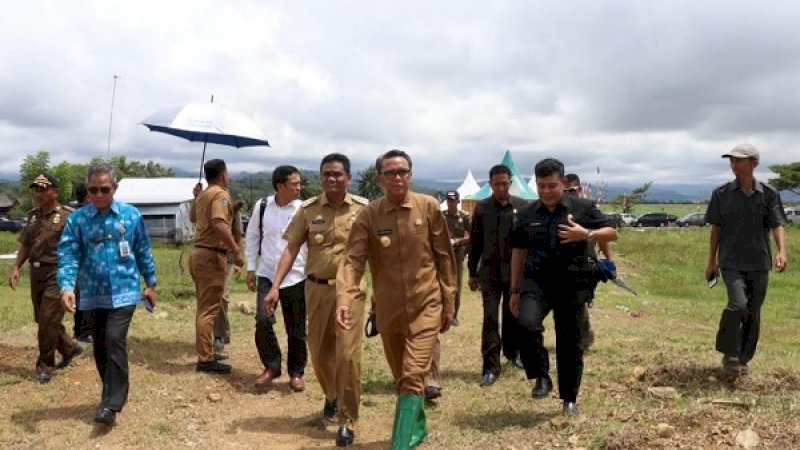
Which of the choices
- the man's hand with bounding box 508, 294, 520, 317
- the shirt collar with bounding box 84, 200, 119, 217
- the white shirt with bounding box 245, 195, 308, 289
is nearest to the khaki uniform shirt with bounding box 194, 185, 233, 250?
the white shirt with bounding box 245, 195, 308, 289

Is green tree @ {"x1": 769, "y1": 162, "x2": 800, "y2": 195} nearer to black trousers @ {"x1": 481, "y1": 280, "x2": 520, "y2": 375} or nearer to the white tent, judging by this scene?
the white tent

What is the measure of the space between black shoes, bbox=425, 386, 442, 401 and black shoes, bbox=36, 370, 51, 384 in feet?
11.2

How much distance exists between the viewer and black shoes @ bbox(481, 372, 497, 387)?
6082mm

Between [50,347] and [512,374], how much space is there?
13.7ft

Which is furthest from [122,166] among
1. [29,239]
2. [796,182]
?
[29,239]

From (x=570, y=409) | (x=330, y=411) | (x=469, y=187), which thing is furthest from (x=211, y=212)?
(x=469, y=187)

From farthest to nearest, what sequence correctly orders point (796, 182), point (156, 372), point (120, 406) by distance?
point (796, 182)
point (156, 372)
point (120, 406)

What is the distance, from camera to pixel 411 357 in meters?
4.32

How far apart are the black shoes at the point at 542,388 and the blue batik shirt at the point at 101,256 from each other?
122 inches

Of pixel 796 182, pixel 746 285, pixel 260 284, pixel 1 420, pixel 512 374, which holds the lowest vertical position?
pixel 1 420

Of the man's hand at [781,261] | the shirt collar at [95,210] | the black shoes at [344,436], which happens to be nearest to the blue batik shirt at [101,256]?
the shirt collar at [95,210]

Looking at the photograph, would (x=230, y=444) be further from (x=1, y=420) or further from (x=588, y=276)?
(x=588, y=276)

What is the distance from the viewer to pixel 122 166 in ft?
283

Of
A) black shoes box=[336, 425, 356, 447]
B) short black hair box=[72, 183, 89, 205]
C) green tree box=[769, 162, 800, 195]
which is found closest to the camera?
black shoes box=[336, 425, 356, 447]
